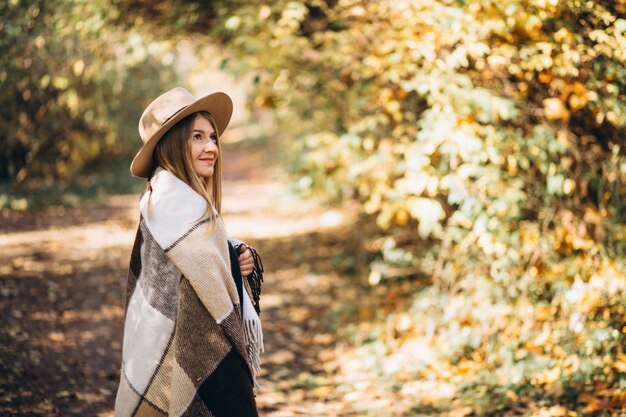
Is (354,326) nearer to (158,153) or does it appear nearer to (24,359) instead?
(24,359)

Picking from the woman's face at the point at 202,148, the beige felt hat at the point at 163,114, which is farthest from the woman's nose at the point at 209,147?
the beige felt hat at the point at 163,114

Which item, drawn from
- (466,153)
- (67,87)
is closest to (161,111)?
(466,153)

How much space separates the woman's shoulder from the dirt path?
7.46 ft

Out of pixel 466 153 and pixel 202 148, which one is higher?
pixel 202 148

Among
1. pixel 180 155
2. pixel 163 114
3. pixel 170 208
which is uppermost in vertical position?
pixel 163 114

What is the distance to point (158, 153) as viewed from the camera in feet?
8.15

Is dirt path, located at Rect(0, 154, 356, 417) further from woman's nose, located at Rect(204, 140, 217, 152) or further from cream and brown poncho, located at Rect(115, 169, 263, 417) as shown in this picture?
woman's nose, located at Rect(204, 140, 217, 152)

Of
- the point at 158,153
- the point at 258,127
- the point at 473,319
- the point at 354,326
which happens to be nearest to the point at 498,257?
the point at 473,319

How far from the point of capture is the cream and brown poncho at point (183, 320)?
2293 millimetres

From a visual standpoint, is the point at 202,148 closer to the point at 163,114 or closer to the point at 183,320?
the point at 163,114

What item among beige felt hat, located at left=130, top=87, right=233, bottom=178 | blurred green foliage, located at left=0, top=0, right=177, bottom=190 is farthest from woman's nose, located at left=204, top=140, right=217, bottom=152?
blurred green foliage, located at left=0, top=0, right=177, bottom=190

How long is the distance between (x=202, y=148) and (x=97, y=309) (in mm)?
3997

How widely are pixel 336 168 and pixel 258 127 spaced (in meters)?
Answer: 23.9

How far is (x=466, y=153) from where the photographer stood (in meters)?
4.30
